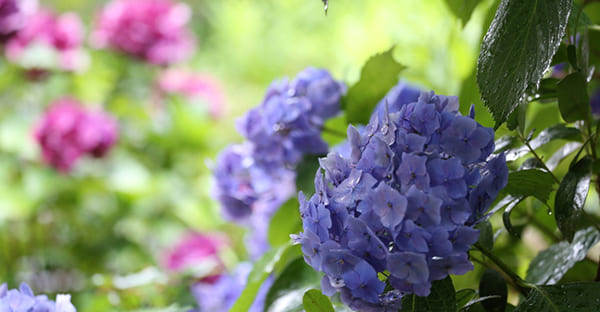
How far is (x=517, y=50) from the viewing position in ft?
0.85

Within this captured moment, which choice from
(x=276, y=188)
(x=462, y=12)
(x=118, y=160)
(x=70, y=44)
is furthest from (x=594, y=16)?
→ (x=70, y=44)

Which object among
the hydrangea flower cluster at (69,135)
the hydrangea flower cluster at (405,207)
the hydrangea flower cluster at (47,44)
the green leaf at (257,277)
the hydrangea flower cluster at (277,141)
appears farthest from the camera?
the hydrangea flower cluster at (47,44)

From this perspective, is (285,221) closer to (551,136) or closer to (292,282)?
(292,282)

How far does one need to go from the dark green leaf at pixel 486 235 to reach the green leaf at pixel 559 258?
0.05 metres

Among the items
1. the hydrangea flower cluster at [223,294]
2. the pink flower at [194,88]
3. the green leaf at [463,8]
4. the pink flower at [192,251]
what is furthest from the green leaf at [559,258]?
the pink flower at [194,88]

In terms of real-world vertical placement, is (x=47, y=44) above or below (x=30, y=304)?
above

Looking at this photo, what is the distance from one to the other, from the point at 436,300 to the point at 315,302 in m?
0.06

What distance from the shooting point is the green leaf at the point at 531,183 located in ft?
0.93

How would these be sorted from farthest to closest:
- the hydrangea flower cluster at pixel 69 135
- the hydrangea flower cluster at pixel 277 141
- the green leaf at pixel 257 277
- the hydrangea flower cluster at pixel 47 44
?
the hydrangea flower cluster at pixel 47 44 → the hydrangea flower cluster at pixel 69 135 → the hydrangea flower cluster at pixel 277 141 → the green leaf at pixel 257 277

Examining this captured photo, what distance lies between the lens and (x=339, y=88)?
18.8 inches

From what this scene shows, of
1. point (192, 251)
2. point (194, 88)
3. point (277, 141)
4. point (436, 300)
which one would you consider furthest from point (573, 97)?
point (194, 88)

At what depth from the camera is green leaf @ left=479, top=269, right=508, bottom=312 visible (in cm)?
30

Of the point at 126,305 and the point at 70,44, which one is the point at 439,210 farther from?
the point at 70,44

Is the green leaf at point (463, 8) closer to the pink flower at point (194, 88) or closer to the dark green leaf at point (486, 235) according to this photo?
the dark green leaf at point (486, 235)
